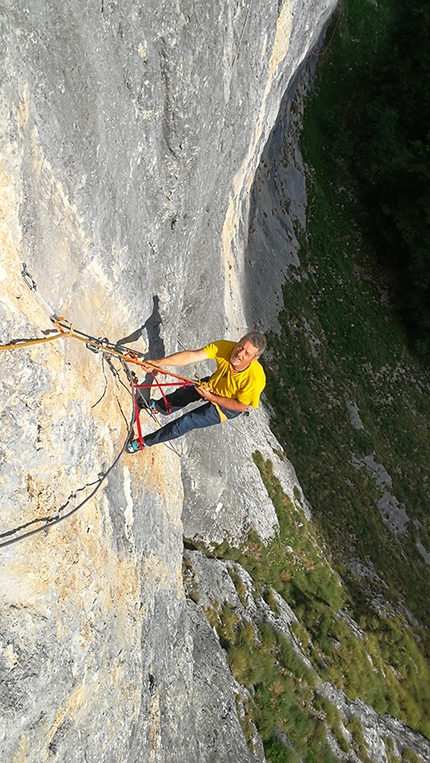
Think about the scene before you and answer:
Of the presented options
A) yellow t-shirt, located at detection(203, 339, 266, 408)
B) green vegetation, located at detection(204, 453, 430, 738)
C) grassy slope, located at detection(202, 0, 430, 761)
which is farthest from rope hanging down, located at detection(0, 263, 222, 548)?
grassy slope, located at detection(202, 0, 430, 761)

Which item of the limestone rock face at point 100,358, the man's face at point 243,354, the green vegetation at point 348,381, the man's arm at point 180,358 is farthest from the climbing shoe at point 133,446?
the green vegetation at point 348,381

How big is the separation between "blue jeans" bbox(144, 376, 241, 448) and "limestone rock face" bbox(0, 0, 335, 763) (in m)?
0.59

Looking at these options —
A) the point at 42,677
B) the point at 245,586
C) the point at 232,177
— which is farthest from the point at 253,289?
the point at 42,677

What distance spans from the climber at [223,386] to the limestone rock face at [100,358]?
2.51 ft

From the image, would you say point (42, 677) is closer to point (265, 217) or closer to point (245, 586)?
point (245, 586)

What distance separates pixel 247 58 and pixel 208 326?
5053 mm

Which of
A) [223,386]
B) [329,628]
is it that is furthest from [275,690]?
[223,386]

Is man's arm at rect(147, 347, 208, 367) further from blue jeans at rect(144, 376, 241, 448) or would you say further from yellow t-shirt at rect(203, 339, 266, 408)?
blue jeans at rect(144, 376, 241, 448)

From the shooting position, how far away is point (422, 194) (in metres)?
25.0

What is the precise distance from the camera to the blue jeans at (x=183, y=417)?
7688 millimetres

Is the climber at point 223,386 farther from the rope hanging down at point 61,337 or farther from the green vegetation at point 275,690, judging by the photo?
the green vegetation at point 275,690

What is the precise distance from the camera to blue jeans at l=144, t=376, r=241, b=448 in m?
7.69

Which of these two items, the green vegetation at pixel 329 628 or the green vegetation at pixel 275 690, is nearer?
the green vegetation at pixel 275 690

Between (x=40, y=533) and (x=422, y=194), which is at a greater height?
(x=422, y=194)
